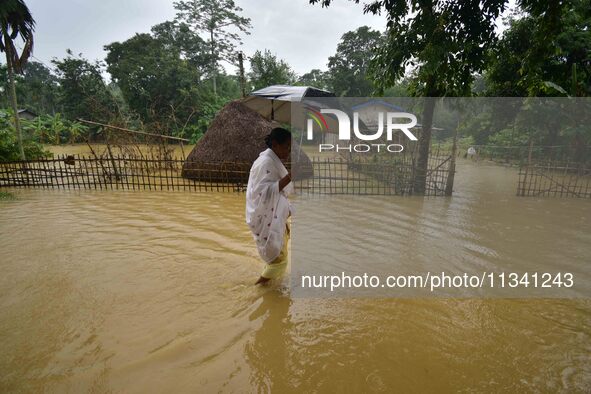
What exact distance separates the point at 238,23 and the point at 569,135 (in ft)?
79.8

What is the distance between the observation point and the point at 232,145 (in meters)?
8.45

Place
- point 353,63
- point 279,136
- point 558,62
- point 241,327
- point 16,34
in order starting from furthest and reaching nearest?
1. point 353,63
2. point 16,34
3. point 558,62
4. point 279,136
5. point 241,327

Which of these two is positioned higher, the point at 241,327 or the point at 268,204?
the point at 268,204

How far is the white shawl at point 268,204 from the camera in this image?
269 cm

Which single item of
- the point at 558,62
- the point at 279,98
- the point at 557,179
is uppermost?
the point at 558,62

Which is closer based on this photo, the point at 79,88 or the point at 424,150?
the point at 424,150

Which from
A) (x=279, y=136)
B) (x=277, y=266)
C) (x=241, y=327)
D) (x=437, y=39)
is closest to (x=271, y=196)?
(x=279, y=136)

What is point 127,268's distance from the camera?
11.0 feet

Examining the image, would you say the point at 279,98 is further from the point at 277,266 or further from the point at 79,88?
the point at 79,88

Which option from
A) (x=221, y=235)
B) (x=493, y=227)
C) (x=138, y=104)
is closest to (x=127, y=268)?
(x=221, y=235)

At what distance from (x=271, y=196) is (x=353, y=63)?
23199 mm

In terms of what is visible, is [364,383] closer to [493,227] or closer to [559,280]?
[559,280]

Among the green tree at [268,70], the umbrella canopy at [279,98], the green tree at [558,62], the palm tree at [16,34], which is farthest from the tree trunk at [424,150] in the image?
the green tree at [268,70]

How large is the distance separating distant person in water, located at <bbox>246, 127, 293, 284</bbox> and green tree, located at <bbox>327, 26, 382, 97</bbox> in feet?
70.0
